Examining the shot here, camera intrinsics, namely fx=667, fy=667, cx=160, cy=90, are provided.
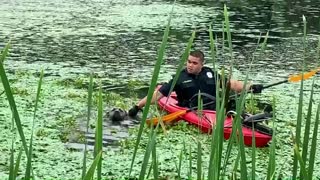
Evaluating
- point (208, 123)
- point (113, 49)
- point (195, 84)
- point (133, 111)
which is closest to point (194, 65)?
point (195, 84)

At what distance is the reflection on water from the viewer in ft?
39.5

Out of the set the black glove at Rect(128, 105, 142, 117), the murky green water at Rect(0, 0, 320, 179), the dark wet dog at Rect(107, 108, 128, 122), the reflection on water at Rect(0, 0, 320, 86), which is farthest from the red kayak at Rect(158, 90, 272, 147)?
the reflection on water at Rect(0, 0, 320, 86)

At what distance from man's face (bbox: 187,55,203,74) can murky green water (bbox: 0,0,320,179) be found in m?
0.69

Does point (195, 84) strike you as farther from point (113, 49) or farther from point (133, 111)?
point (113, 49)

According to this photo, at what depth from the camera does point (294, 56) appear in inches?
537

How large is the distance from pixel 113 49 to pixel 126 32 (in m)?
3.00

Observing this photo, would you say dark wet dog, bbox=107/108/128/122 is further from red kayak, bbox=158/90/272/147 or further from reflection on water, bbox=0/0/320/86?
reflection on water, bbox=0/0/320/86

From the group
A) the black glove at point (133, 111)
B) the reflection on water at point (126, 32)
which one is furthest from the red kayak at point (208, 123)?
the reflection on water at point (126, 32)

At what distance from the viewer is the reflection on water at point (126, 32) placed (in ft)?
39.5

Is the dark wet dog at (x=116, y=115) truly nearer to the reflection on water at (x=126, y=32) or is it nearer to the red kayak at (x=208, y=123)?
the red kayak at (x=208, y=123)

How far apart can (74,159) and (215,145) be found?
4.38 m

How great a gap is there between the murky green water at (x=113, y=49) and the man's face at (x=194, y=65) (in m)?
0.69

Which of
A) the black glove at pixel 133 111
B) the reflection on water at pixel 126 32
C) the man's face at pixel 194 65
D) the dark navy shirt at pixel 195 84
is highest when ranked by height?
the man's face at pixel 194 65

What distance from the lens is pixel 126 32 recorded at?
55.4 ft
